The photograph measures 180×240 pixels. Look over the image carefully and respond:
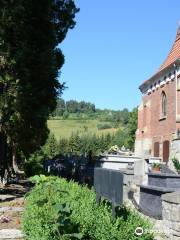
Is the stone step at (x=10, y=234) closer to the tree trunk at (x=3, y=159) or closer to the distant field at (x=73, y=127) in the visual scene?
the tree trunk at (x=3, y=159)

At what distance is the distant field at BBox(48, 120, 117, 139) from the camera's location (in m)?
138

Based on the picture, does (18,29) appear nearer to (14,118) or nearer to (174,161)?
(14,118)

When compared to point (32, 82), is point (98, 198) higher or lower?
lower

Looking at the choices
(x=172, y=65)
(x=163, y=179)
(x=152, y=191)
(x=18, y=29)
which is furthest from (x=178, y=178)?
(x=172, y=65)

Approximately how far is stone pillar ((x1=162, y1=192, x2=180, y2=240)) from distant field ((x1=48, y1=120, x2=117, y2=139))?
120177 mm

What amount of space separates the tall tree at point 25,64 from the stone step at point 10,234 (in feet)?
22.8

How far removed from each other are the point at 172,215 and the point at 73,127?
5449 inches

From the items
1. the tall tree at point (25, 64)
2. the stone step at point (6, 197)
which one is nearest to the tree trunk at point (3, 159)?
the tall tree at point (25, 64)

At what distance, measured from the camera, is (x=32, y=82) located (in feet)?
55.6

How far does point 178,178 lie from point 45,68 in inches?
252

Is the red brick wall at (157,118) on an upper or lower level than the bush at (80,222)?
upper

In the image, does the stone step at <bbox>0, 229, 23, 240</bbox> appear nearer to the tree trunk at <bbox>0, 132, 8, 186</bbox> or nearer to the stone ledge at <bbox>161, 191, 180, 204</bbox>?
the stone ledge at <bbox>161, 191, 180, 204</bbox>

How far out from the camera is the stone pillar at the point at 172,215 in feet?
28.5

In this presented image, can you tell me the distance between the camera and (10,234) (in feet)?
30.5
